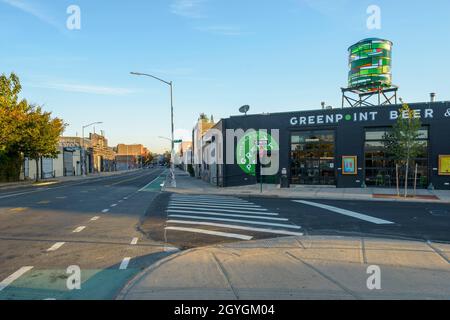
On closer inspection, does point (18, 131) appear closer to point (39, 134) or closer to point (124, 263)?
point (39, 134)

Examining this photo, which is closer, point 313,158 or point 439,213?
point 439,213

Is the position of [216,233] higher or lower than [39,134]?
lower

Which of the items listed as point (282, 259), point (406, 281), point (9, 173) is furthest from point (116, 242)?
point (9, 173)

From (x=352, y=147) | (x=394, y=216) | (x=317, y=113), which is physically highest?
(x=317, y=113)

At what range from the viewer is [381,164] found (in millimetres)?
26828

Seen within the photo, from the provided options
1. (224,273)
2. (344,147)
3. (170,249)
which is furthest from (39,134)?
(224,273)

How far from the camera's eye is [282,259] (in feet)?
21.4

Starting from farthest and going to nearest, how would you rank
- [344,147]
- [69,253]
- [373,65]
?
1. [373,65]
2. [344,147]
3. [69,253]

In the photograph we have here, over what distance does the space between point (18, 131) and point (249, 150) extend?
83.6ft

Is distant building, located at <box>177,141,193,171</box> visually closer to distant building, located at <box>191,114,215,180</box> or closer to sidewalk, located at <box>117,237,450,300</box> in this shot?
distant building, located at <box>191,114,215,180</box>

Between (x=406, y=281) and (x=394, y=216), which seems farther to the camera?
(x=394, y=216)
